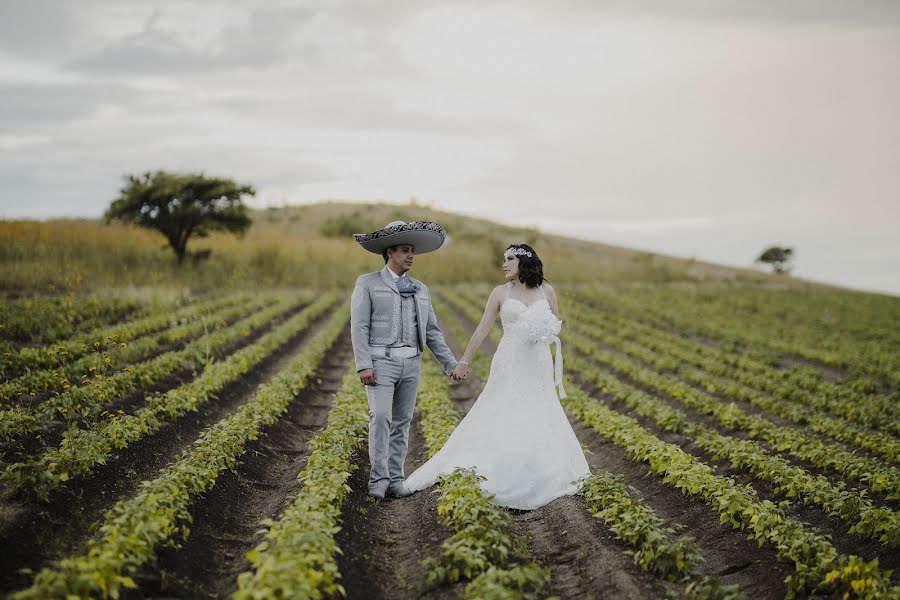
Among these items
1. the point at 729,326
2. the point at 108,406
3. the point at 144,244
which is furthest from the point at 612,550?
the point at 144,244

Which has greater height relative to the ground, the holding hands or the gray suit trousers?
the holding hands

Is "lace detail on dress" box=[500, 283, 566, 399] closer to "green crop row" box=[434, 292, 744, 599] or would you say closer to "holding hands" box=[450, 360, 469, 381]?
"holding hands" box=[450, 360, 469, 381]

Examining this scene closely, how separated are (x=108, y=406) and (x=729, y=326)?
2174 cm

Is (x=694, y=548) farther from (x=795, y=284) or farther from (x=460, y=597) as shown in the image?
(x=795, y=284)

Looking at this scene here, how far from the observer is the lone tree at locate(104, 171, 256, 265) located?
105 ft

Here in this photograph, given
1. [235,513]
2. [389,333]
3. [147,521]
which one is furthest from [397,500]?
[147,521]

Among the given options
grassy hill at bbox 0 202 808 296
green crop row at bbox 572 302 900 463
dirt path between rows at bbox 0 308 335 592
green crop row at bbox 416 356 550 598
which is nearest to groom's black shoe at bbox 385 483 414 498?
green crop row at bbox 416 356 550 598

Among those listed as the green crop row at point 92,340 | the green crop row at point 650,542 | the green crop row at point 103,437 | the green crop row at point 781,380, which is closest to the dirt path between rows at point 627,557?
the green crop row at point 650,542

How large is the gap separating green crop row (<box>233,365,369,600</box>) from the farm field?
0.08ft

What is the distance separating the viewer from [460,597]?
15.1 feet

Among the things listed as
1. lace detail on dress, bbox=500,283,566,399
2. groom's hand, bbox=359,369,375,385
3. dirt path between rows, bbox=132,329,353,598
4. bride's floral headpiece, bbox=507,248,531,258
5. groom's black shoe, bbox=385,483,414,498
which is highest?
bride's floral headpiece, bbox=507,248,531,258

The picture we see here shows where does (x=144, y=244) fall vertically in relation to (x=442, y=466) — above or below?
above

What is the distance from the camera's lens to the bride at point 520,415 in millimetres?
6824

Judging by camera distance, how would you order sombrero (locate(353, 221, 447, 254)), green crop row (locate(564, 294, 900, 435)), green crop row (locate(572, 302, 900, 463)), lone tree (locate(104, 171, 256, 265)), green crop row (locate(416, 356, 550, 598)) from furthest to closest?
lone tree (locate(104, 171, 256, 265)), green crop row (locate(564, 294, 900, 435)), green crop row (locate(572, 302, 900, 463)), sombrero (locate(353, 221, 447, 254)), green crop row (locate(416, 356, 550, 598))
